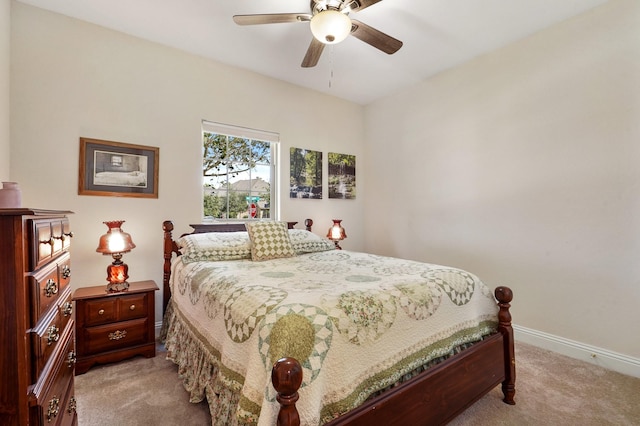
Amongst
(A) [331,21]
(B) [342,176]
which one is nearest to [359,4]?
(A) [331,21]

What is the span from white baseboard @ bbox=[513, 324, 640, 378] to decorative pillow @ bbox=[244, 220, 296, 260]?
2.27 m

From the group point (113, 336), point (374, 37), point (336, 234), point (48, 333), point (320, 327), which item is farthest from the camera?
point (336, 234)

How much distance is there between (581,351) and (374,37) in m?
2.94

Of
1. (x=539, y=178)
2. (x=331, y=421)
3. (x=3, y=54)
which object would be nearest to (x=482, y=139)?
(x=539, y=178)

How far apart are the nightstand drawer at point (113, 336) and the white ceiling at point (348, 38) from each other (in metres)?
2.49

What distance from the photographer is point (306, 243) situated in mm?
2939

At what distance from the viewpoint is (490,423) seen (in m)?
1.62

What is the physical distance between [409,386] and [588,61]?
2.87m

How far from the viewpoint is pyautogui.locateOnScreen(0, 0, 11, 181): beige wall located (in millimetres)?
2086

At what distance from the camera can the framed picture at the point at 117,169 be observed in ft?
8.24

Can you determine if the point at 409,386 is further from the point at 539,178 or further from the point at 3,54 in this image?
the point at 3,54

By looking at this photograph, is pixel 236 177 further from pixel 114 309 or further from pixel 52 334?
pixel 52 334

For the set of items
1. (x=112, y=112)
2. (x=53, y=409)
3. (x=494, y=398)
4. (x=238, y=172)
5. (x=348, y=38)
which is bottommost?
(x=494, y=398)

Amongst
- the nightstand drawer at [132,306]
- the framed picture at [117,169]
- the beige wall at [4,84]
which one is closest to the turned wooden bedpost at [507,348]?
the nightstand drawer at [132,306]
